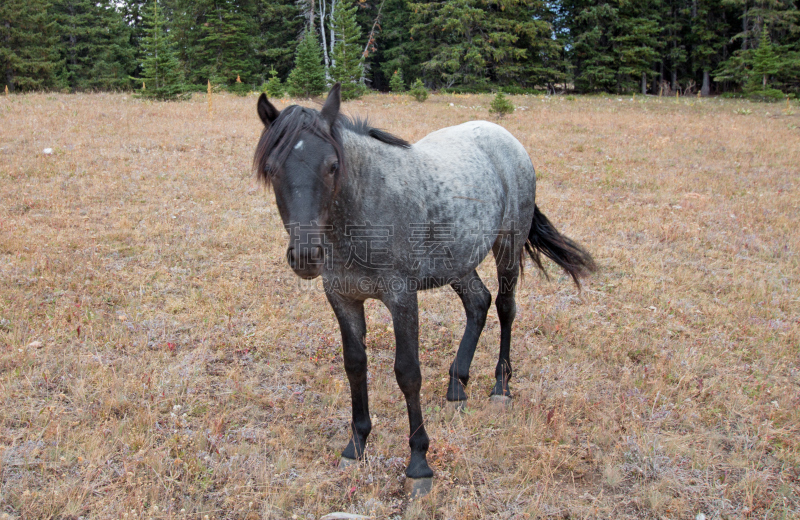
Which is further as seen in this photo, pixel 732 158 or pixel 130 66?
pixel 130 66

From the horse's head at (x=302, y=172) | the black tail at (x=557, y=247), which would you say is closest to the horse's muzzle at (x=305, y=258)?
the horse's head at (x=302, y=172)

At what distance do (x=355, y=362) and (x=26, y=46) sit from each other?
4440 centimetres

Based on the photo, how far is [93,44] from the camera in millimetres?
39969

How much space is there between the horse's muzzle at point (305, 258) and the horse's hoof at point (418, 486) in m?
1.83

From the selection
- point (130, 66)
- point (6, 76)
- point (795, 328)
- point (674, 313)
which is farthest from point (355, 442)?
point (130, 66)

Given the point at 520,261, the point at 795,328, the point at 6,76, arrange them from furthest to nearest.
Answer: the point at 6,76 < the point at 795,328 < the point at 520,261

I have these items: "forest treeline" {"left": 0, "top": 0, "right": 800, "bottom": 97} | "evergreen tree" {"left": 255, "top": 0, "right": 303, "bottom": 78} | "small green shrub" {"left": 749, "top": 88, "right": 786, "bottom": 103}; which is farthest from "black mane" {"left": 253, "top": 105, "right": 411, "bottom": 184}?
"evergreen tree" {"left": 255, "top": 0, "right": 303, "bottom": 78}

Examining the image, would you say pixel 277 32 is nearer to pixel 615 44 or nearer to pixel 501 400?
pixel 615 44

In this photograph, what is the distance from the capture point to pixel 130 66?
42.3m

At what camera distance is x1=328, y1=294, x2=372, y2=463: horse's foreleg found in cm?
366

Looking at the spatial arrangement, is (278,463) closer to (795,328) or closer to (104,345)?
(104,345)

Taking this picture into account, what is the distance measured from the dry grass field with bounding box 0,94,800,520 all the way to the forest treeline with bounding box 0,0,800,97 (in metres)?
25.6

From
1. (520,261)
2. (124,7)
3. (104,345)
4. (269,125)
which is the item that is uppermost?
(124,7)

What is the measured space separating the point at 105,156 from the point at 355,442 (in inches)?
431
